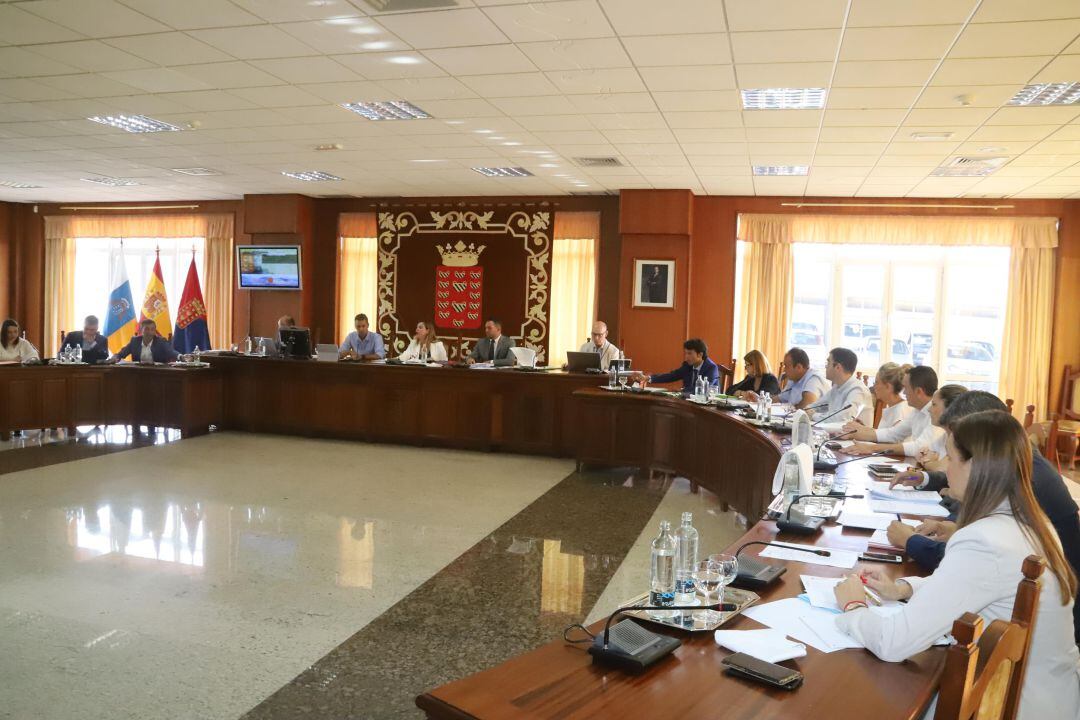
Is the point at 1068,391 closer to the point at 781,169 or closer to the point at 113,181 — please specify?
the point at 781,169

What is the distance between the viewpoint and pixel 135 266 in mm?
13688

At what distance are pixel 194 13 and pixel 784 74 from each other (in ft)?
11.9

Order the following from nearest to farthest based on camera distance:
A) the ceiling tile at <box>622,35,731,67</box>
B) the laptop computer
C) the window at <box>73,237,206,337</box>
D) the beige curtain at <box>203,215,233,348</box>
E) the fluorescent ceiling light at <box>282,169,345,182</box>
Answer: the ceiling tile at <box>622,35,731,67</box> < the laptop computer < the fluorescent ceiling light at <box>282,169,345,182</box> < the beige curtain at <box>203,215,233,348</box> < the window at <box>73,237,206,337</box>

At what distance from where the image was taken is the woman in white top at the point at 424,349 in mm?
9352

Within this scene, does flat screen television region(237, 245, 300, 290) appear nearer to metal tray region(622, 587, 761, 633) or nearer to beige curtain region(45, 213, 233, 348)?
beige curtain region(45, 213, 233, 348)

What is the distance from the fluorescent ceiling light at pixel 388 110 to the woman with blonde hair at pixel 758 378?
3.61 meters

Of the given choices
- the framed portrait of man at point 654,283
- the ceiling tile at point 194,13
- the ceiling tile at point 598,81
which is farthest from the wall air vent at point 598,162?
the ceiling tile at point 194,13

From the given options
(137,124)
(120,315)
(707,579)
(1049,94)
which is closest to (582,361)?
(1049,94)

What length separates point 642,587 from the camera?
171 inches

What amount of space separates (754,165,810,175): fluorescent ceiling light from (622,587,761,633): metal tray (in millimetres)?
6871

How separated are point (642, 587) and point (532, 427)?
13.0 ft

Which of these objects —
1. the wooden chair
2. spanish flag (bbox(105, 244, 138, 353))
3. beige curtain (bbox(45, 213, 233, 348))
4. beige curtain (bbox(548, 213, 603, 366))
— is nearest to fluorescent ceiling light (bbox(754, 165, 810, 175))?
beige curtain (bbox(548, 213, 603, 366))

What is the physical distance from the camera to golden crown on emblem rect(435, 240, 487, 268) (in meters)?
11.4

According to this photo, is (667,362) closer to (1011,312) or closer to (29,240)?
(1011,312)
